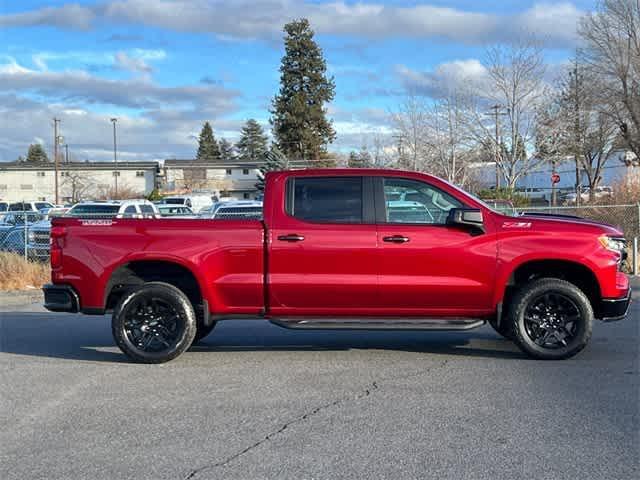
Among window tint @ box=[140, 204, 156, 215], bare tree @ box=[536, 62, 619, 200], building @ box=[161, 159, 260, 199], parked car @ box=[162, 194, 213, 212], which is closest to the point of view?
window tint @ box=[140, 204, 156, 215]

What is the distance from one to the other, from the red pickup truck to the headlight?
1 centimetres

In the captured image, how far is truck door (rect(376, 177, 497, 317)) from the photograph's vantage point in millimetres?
7723

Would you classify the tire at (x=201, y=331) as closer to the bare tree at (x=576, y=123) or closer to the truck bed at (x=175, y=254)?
the truck bed at (x=175, y=254)

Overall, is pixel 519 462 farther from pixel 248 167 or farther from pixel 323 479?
pixel 248 167

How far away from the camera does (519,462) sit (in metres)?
5.01

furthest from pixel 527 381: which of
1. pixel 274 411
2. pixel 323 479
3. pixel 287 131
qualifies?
pixel 287 131

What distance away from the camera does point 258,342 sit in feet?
30.6

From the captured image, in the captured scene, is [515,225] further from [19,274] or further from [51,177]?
[51,177]

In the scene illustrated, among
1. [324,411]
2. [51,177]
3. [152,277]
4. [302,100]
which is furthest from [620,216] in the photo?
[51,177]

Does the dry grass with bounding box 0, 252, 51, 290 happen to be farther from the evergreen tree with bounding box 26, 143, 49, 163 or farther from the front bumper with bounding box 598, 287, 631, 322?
the evergreen tree with bounding box 26, 143, 49, 163

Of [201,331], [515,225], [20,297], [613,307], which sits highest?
[515,225]

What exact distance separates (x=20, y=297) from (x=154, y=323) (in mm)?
7601

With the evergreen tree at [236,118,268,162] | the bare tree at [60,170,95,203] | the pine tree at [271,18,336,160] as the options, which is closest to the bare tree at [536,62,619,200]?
the pine tree at [271,18,336,160]

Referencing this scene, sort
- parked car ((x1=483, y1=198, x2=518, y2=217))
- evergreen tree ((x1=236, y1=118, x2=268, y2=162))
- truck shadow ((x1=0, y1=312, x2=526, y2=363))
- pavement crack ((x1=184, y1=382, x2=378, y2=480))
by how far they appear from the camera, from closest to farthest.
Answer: pavement crack ((x1=184, y1=382, x2=378, y2=480))
truck shadow ((x1=0, y1=312, x2=526, y2=363))
parked car ((x1=483, y1=198, x2=518, y2=217))
evergreen tree ((x1=236, y1=118, x2=268, y2=162))
